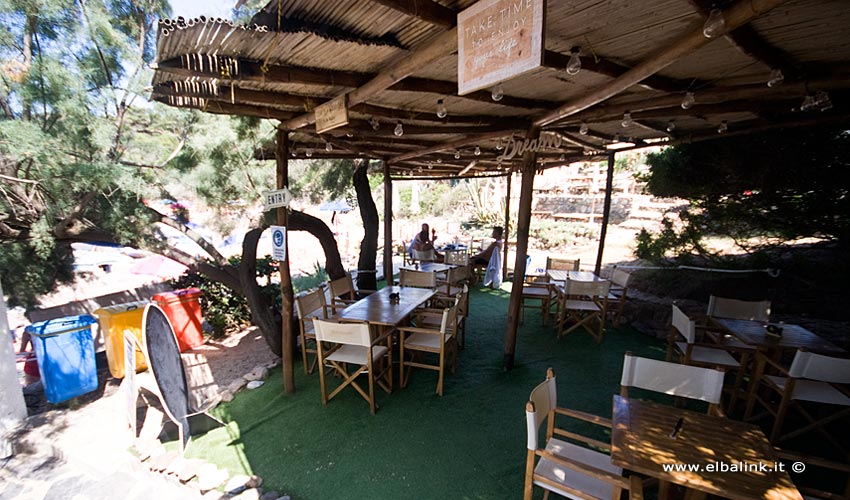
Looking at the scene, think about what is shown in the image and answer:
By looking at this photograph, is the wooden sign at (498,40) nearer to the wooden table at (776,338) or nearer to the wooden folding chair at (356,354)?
the wooden folding chair at (356,354)

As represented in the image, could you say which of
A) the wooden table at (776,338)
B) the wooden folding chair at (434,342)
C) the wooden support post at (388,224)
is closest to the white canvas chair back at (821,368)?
the wooden table at (776,338)

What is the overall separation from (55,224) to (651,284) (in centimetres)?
818

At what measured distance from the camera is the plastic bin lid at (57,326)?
12.2ft

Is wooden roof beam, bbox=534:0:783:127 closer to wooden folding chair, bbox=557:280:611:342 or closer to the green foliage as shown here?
wooden folding chair, bbox=557:280:611:342

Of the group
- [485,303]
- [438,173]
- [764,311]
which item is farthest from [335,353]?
[438,173]

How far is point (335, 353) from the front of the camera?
3430 millimetres

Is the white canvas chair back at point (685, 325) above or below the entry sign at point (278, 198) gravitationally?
below

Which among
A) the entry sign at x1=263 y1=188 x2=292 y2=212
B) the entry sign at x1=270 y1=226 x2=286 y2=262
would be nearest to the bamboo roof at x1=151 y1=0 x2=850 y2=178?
the entry sign at x1=263 y1=188 x2=292 y2=212

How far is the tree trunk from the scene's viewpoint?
6508 mm

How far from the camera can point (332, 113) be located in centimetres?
283

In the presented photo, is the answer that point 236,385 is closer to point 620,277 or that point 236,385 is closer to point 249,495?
point 249,495

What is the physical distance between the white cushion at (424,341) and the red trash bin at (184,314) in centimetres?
331

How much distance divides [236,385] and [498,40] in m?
4.03

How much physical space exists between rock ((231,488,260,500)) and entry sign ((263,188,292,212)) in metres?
2.31
